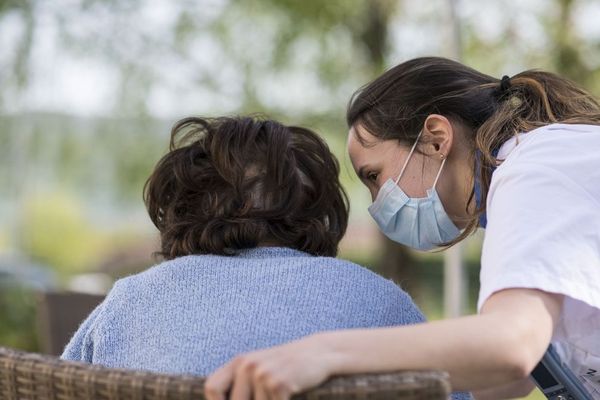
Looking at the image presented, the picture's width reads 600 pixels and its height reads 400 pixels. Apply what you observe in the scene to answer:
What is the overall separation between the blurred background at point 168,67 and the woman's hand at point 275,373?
6891 mm

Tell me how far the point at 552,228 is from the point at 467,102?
71 centimetres

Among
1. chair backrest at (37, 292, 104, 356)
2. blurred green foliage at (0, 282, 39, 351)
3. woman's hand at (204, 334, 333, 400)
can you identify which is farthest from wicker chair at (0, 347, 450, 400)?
blurred green foliage at (0, 282, 39, 351)

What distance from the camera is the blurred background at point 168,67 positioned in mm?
8164

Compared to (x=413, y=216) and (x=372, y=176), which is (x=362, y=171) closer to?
(x=372, y=176)

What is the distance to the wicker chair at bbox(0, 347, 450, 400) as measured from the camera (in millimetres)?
1089

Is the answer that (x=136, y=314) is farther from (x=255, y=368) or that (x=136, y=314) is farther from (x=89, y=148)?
(x=89, y=148)

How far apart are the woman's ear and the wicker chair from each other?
3.16 feet

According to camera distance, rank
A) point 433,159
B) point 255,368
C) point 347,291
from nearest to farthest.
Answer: point 255,368 → point 347,291 → point 433,159

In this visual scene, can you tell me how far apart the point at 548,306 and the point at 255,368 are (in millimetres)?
456

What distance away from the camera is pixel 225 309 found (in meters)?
1.50

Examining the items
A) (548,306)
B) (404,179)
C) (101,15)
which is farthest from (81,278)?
(548,306)

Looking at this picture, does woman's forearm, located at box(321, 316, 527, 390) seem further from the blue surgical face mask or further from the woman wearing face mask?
the blue surgical face mask

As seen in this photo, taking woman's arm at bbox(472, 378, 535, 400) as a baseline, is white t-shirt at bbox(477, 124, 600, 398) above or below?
above

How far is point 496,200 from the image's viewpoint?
145cm
